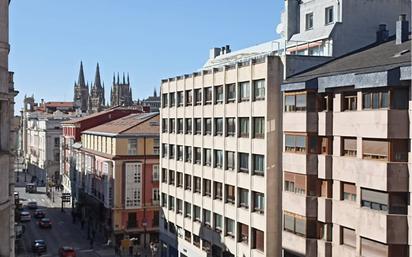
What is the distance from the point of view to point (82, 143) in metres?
91.0

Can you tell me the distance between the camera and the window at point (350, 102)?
103ft

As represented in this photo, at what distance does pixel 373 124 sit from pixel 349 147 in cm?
264

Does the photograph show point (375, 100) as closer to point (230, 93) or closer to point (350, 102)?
point (350, 102)

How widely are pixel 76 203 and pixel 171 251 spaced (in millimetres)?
39759

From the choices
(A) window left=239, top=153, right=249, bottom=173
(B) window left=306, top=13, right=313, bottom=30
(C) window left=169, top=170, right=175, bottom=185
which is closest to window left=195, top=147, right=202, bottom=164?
(C) window left=169, top=170, right=175, bottom=185

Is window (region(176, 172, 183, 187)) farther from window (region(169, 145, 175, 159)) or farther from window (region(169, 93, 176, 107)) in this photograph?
window (region(169, 93, 176, 107))

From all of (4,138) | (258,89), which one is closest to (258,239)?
(258,89)

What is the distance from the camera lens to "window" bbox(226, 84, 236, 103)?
147 feet

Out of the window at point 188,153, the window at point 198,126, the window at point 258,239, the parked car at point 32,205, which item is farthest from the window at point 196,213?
the parked car at point 32,205

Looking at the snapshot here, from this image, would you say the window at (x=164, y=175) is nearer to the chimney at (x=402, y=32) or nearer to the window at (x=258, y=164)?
the window at (x=258, y=164)

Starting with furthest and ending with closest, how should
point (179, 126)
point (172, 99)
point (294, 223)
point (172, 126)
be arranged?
point (172, 99), point (172, 126), point (179, 126), point (294, 223)

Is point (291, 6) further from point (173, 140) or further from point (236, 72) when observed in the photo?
point (173, 140)

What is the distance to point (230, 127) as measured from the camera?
149 ft

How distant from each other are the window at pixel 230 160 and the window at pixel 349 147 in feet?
44.3
